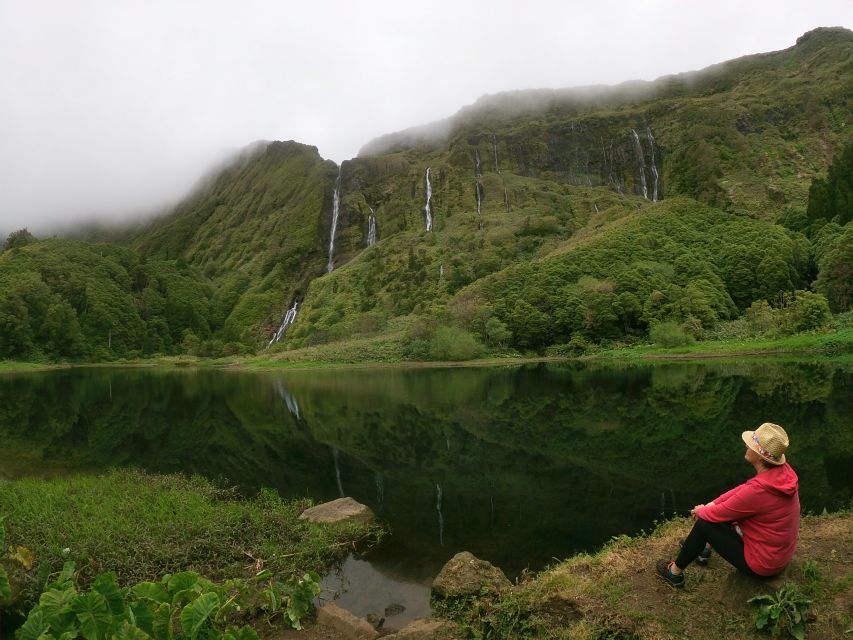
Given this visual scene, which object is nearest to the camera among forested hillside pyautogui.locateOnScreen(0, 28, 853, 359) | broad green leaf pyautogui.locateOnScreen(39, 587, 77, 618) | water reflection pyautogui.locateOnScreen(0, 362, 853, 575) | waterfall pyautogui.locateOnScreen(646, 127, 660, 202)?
broad green leaf pyautogui.locateOnScreen(39, 587, 77, 618)

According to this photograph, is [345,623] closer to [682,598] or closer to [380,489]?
[682,598]

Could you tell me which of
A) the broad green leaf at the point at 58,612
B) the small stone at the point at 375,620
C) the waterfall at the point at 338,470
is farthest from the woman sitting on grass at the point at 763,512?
the waterfall at the point at 338,470

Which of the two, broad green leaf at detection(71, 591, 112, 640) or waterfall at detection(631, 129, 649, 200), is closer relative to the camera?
broad green leaf at detection(71, 591, 112, 640)

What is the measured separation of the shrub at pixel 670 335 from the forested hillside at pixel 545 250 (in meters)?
Result: 0.47

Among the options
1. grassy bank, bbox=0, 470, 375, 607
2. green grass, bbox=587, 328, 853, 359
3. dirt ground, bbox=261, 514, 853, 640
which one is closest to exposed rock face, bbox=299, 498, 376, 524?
grassy bank, bbox=0, 470, 375, 607

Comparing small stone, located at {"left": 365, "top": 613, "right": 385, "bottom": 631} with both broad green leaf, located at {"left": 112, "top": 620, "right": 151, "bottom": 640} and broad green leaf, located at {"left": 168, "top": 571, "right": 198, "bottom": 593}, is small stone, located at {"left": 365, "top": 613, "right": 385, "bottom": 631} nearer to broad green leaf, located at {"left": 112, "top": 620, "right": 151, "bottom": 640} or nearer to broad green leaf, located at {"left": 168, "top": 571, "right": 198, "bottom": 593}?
broad green leaf, located at {"left": 168, "top": 571, "right": 198, "bottom": 593}

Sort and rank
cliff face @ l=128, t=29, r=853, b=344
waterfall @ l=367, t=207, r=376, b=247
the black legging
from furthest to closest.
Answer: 1. waterfall @ l=367, t=207, r=376, b=247
2. cliff face @ l=128, t=29, r=853, b=344
3. the black legging

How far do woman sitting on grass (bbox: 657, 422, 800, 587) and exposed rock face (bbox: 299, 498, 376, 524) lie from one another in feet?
31.6

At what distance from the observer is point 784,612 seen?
6.81 meters

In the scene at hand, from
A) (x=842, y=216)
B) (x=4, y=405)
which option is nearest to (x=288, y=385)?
(x=4, y=405)

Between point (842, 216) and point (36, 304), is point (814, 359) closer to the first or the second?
point (842, 216)

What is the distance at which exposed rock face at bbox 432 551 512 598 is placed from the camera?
31.3 ft

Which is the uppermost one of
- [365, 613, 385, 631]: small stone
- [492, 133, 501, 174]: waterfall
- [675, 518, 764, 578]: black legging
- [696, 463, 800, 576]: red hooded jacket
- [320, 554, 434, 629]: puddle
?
[492, 133, 501, 174]: waterfall

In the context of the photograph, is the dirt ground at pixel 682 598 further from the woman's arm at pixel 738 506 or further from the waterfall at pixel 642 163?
the waterfall at pixel 642 163
